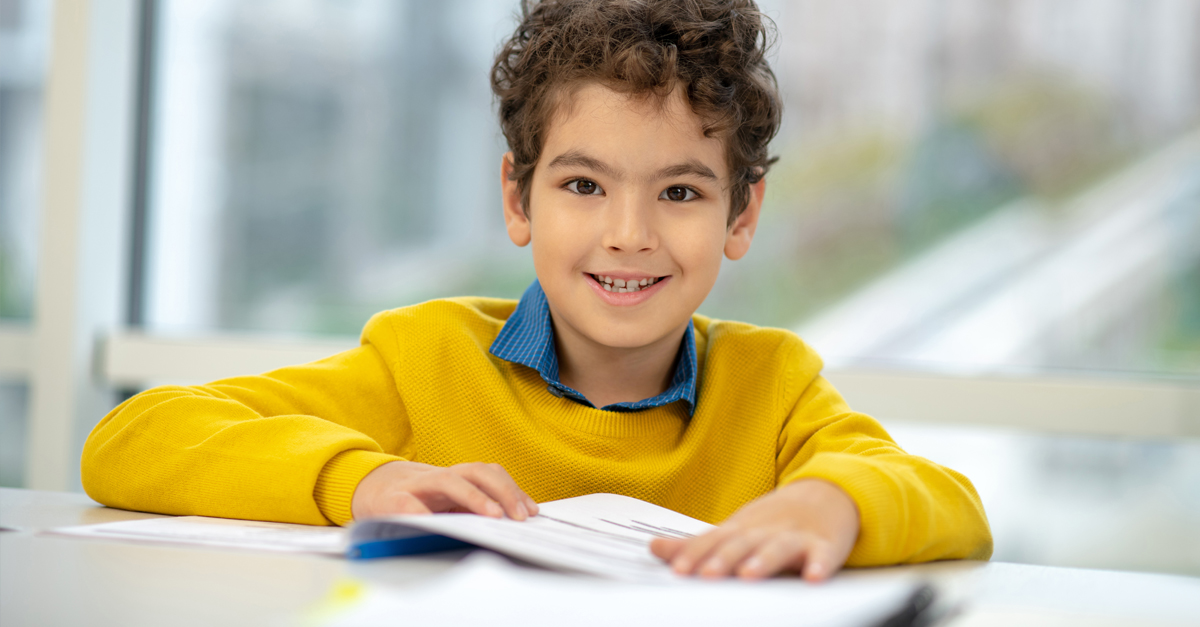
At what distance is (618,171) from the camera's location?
0.95 metres

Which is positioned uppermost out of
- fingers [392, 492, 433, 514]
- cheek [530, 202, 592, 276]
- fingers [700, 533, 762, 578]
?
cheek [530, 202, 592, 276]

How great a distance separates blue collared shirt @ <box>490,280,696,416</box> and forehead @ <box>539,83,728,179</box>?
179 mm

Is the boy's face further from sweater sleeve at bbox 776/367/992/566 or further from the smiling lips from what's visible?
sweater sleeve at bbox 776/367/992/566

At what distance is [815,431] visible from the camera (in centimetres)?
94

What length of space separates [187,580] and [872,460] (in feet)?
1.42

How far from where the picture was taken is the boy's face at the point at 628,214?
95 cm

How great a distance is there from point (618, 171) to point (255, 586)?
1.92 feet

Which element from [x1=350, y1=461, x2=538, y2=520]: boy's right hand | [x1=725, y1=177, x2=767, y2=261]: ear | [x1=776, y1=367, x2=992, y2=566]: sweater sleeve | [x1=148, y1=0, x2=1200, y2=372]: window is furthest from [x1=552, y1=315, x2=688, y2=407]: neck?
[x1=148, y1=0, x2=1200, y2=372]: window

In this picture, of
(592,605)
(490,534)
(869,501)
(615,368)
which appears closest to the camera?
(592,605)

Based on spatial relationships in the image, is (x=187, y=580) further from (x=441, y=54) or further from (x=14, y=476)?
(x=14, y=476)

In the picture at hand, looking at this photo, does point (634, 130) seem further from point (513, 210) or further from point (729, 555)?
point (729, 555)

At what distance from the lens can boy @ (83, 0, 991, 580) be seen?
943 millimetres

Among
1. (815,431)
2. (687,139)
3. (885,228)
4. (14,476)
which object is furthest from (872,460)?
(14,476)

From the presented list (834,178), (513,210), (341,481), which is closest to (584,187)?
(513,210)
